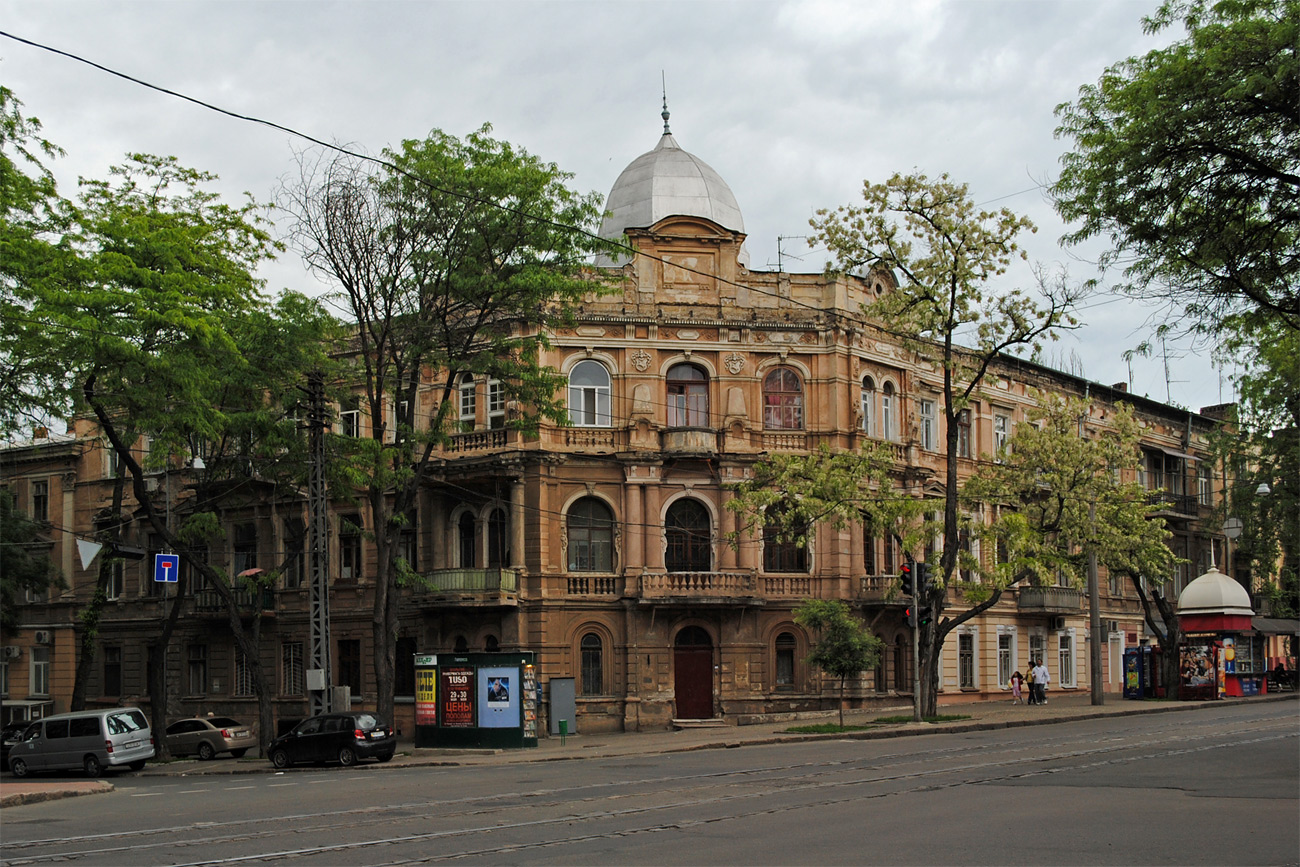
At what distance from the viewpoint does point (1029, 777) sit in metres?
19.5

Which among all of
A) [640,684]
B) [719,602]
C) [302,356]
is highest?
[302,356]

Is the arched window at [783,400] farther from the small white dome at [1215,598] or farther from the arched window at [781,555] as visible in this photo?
the small white dome at [1215,598]

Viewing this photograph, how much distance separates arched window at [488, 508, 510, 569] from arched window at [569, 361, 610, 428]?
3615 millimetres

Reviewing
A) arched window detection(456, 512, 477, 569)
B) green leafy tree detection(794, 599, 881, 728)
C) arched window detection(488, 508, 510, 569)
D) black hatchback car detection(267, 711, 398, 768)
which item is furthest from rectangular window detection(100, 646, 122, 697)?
green leafy tree detection(794, 599, 881, 728)

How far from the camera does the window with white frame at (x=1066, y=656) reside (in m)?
50.9

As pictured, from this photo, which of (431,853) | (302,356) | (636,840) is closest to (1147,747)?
(636,840)

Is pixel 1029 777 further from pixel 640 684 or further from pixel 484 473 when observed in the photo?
pixel 484 473

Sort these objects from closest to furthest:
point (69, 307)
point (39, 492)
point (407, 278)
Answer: point (69, 307) → point (407, 278) → point (39, 492)

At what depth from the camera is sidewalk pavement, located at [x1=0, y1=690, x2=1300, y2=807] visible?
27.3 m

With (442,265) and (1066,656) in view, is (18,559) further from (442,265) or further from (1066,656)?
(1066,656)

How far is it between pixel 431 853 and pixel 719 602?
25097 millimetres

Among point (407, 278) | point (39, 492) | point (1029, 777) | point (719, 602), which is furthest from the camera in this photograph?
point (39, 492)

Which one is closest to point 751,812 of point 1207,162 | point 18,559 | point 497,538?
point 1207,162

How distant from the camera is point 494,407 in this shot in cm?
4025
